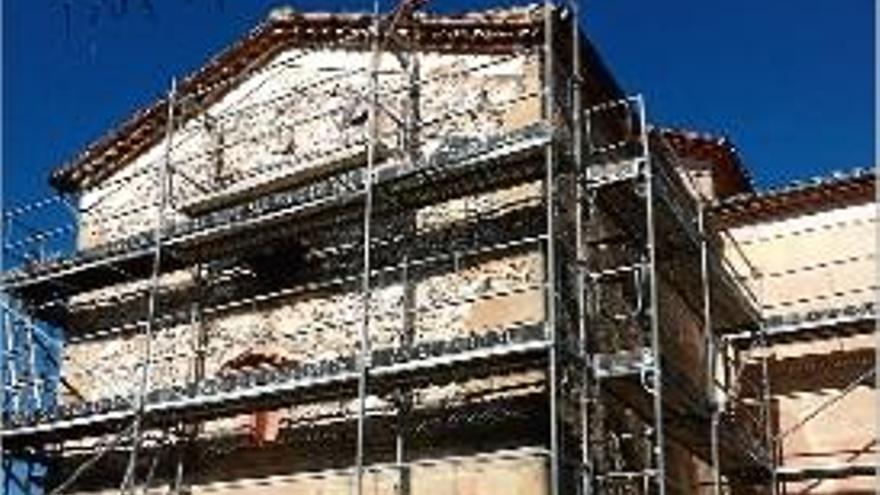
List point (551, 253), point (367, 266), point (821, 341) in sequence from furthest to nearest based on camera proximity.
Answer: point (821, 341)
point (367, 266)
point (551, 253)

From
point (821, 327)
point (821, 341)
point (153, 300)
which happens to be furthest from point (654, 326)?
point (153, 300)

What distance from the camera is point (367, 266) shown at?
Result: 562 inches

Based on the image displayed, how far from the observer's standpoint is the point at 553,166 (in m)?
14.0

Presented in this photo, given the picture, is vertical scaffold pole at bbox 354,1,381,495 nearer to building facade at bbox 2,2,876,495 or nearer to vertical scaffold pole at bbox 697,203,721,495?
building facade at bbox 2,2,876,495

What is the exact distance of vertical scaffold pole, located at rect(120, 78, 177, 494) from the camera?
1548 centimetres

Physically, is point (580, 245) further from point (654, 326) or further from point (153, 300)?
point (153, 300)

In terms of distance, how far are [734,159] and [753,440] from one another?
18.7 ft

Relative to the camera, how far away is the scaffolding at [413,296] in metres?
13.7

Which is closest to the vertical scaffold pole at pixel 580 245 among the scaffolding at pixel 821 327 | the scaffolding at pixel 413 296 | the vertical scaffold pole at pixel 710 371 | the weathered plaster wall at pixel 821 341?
the scaffolding at pixel 413 296

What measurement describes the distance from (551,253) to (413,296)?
2.36 metres

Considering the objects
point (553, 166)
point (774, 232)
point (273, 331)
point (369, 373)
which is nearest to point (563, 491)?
point (369, 373)

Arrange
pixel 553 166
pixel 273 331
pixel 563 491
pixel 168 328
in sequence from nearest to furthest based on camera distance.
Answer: pixel 563 491
pixel 553 166
pixel 273 331
pixel 168 328

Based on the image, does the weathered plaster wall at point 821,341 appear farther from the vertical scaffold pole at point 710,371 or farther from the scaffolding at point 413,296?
the vertical scaffold pole at point 710,371

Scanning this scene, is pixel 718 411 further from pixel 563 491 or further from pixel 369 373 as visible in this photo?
pixel 369 373
